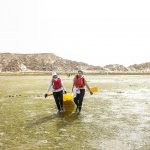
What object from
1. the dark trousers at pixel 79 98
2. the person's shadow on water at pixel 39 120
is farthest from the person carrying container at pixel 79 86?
the person's shadow on water at pixel 39 120

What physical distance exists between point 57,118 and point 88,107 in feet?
15.1

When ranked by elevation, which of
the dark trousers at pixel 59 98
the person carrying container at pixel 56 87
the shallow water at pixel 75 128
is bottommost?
the shallow water at pixel 75 128

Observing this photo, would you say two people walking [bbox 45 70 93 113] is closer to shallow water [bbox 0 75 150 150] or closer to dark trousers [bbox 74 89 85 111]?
dark trousers [bbox 74 89 85 111]

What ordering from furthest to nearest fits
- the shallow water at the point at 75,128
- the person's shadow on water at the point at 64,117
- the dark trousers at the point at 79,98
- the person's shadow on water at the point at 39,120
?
the dark trousers at the point at 79,98
the person's shadow on water at the point at 64,117
the person's shadow on water at the point at 39,120
the shallow water at the point at 75,128

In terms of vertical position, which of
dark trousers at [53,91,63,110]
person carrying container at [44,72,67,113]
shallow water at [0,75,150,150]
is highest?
person carrying container at [44,72,67,113]

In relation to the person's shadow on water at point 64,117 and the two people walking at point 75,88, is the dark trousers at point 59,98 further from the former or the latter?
the person's shadow on water at point 64,117

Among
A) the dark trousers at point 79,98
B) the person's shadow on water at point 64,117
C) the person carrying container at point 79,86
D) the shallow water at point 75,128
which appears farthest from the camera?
the dark trousers at point 79,98

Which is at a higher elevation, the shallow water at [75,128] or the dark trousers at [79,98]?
the dark trousers at [79,98]

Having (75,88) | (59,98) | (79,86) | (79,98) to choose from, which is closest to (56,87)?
(59,98)

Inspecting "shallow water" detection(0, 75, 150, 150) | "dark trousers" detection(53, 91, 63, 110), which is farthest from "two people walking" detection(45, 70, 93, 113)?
"shallow water" detection(0, 75, 150, 150)

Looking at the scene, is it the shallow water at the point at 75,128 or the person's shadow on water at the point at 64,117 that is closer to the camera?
the shallow water at the point at 75,128

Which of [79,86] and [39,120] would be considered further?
[79,86]

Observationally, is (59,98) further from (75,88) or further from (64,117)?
(64,117)

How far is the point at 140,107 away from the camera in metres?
22.2
